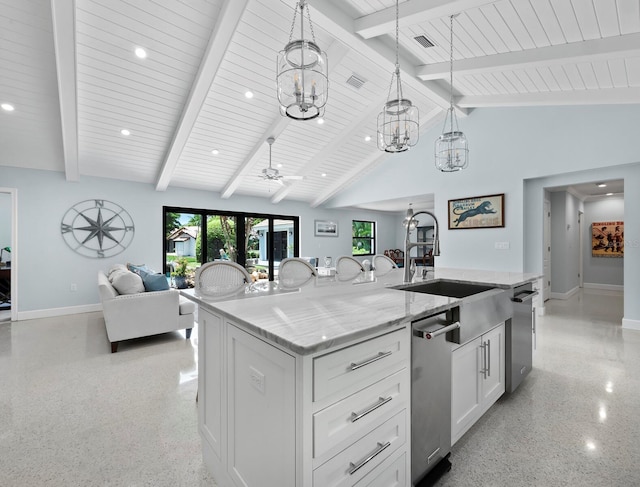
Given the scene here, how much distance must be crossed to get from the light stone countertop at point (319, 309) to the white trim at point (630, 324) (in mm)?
3666

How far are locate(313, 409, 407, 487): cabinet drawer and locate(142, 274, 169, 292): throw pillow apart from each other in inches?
136

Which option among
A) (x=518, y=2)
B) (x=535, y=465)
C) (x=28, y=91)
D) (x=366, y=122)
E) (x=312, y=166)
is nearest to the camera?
(x=535, y=465)

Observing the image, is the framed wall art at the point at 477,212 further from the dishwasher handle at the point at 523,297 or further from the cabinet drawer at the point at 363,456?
the cabinet drawer at the point at 363,456

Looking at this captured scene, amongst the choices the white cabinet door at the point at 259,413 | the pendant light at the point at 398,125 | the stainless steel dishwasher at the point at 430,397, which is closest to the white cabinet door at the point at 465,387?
the stainless steel dishwasher at the point at 430,397

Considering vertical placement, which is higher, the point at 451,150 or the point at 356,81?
the point at 356,81

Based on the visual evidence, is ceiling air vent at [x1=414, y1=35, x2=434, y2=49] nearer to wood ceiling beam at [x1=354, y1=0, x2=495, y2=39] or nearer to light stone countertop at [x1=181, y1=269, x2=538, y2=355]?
wood ceiling beam at [x1=354, y1=0, x2=495, y2=39]

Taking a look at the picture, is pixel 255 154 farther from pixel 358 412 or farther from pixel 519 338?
pixel 358 412

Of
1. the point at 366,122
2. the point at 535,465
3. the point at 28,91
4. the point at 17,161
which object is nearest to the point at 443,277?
the point at 535,465

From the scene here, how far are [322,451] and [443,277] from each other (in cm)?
186

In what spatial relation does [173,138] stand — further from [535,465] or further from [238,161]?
[535,465]

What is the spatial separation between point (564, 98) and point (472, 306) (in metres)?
4.07

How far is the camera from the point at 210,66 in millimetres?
3416

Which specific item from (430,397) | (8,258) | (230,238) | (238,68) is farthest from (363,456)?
(8,258)

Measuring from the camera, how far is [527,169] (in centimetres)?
496
